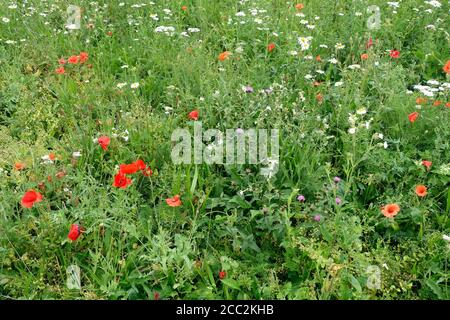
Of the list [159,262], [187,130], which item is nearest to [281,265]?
[159,262]

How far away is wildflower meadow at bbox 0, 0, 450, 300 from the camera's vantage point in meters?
2.51

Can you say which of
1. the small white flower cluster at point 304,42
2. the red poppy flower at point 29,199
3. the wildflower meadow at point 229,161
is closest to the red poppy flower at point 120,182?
the wildflower meadow at point 229,161

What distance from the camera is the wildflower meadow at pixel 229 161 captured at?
251cm

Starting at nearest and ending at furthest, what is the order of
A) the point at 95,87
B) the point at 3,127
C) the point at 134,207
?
the point at 134,207
the point at 3,127
the point at 95,87

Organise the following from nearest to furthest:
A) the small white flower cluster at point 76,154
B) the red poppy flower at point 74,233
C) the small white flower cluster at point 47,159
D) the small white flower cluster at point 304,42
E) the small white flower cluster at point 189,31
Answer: the red poppy flower at point 74,233 → the small white flower cluster at point 47,159 → the small white flower cluster at point 76,154 → the small white flower cluster at point 304,42 → the small white flower cluster at point 189,31

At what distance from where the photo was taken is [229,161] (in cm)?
298

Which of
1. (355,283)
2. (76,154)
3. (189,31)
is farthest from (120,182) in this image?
(189,31)

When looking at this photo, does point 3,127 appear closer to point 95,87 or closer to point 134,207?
point 95,87

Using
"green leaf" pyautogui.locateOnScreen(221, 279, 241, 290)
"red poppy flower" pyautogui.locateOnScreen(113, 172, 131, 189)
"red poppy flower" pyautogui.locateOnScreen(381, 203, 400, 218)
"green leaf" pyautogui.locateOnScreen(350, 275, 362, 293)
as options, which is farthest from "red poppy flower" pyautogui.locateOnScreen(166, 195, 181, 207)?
"red poppy flower" pyautogui.locateOnScreen(381, 203, 400, 218)

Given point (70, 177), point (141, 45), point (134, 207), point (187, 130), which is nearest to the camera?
point (134, 207)

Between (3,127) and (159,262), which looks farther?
(3,127)

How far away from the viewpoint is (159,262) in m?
2.52

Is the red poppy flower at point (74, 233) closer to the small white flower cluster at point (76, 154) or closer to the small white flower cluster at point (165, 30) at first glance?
the small white flower cluster at point (76, 154)

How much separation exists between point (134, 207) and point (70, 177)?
1.71 feet
